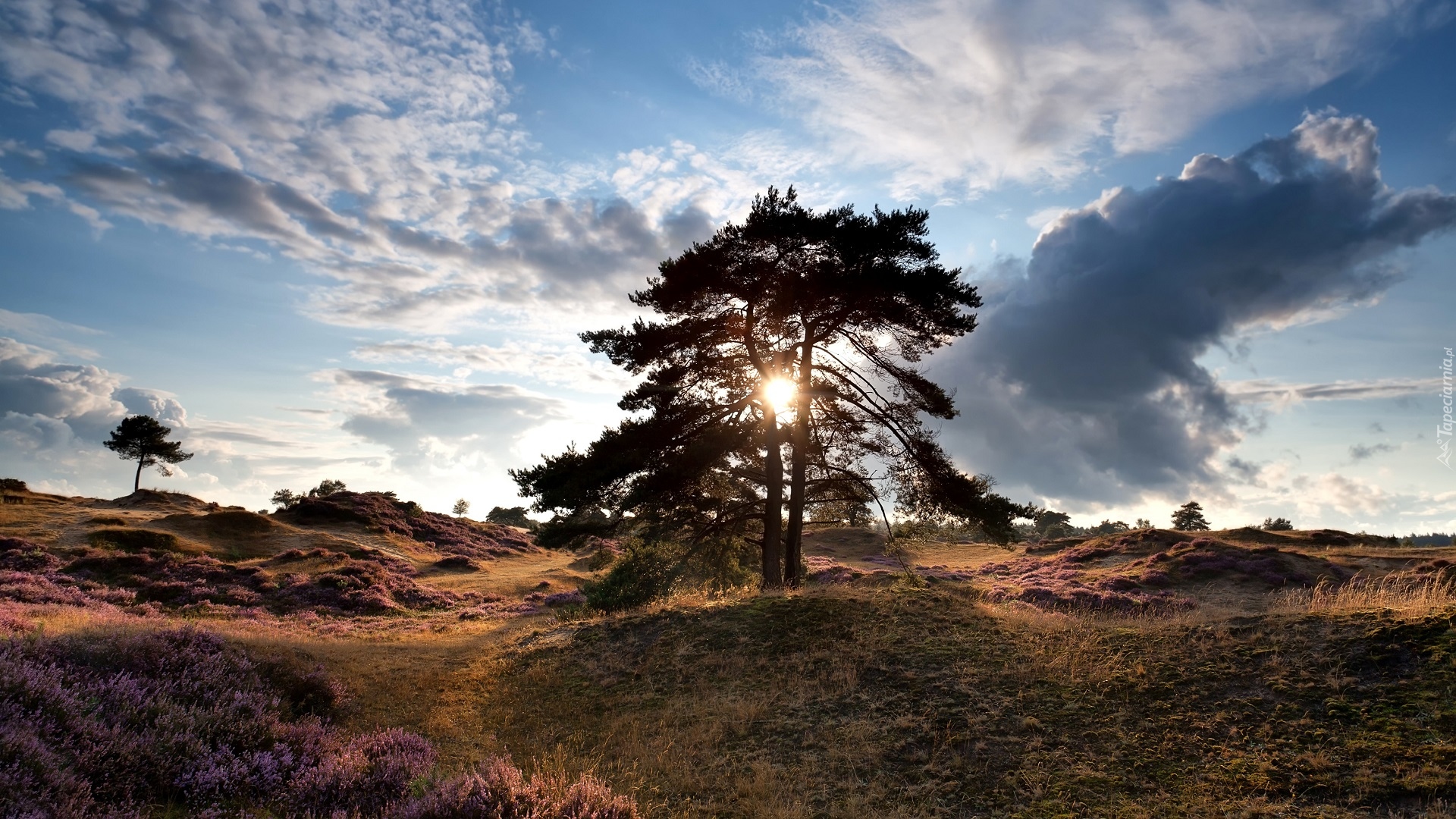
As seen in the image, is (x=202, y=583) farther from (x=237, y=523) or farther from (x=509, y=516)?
(x=509, y=516)

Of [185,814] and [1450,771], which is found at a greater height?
[1450,771]

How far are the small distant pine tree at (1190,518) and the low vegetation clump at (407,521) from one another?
71.6 meters

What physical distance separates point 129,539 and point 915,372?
39856 millimetres

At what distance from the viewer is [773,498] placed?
19.9 metres

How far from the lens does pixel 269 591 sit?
29.1 meters

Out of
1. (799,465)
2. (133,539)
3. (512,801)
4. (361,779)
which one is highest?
(799,465)

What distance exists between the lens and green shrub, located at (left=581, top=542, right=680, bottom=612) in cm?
2545

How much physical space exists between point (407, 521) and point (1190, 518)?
82510 millimetres

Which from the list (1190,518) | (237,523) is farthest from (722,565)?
(1190,518)

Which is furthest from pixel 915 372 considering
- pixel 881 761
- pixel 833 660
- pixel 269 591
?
pixel 269 591

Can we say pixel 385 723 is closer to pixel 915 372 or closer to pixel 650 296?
pixel 650 296

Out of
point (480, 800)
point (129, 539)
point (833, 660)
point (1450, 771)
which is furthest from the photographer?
point (129, 539)

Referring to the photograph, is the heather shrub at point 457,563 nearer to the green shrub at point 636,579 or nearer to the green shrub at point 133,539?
the green shrub at point 133,539

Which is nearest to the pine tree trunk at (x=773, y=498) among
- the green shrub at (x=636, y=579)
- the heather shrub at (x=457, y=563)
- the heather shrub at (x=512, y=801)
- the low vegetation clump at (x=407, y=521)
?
the green shrub at (x=636, y=579)
